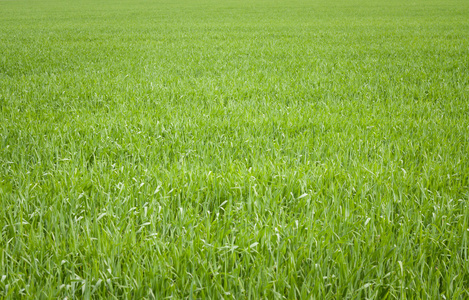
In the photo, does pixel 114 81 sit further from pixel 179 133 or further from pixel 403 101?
pixel 403 101

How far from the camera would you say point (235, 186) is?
230 centimetres

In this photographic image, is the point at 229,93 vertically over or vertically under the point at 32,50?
under

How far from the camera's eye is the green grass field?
1500 mm

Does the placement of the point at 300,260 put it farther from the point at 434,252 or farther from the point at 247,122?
the point at 247,122

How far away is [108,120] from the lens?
12.6 ft

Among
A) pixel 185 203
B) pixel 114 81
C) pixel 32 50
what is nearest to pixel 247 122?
pixel 185 203

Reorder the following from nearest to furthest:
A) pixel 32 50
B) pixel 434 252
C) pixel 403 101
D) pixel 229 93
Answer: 1. pixel 434 252
2. pixel 403 101
3. pixel 229 93
4. pixel 32 50

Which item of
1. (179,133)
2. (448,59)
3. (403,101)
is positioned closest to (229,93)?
(179,133)

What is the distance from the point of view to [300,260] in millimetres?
1604

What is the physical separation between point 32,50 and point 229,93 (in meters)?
7.74

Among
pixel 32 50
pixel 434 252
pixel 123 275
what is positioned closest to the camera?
pixel 123 275

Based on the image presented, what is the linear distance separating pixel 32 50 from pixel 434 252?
11.2 meters

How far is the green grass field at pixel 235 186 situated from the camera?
150cm

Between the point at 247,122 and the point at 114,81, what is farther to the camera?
the point at 114,81
